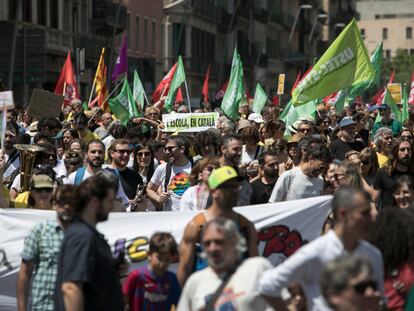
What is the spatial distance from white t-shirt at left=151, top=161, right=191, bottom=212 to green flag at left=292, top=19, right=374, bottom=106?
15.4 ft

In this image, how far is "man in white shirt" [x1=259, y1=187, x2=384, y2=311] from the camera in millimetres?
6707

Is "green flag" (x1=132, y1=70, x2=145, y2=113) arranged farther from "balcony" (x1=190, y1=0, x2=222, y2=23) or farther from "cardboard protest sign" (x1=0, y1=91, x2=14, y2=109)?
"balcony" (x1=190, y1=0, x2=222, y2=23)

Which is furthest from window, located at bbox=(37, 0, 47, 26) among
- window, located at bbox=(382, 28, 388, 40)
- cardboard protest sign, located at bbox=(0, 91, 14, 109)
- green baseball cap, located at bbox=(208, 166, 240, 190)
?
window, located at bbox=(382, 28, 388, 40)

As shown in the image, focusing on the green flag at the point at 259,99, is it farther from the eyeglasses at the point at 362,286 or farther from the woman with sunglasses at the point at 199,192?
the eyeglasses at the point at 362,286

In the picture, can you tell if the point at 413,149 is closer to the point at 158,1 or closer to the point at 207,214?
the point at 207,214

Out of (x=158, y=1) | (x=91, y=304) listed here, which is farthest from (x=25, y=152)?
(x=158, y=1)

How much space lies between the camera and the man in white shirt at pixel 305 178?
11.3 m

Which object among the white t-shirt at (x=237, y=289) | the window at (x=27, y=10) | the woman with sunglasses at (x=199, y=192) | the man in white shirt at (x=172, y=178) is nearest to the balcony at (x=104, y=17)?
the window at (x=27, y=10)

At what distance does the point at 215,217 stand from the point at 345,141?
7.73m

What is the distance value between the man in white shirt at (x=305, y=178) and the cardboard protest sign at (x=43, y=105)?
8686mm

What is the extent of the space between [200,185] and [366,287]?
5434 millimetres

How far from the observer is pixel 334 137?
56.4 feet

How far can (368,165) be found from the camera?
12.7 m

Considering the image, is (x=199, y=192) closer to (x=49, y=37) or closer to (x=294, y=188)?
(x=294, y=188)
